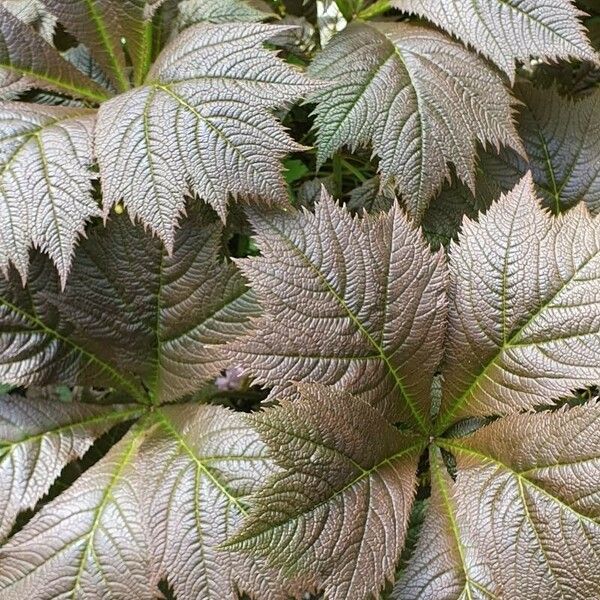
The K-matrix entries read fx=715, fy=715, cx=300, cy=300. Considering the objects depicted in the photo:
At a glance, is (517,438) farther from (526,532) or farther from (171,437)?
(171,437)

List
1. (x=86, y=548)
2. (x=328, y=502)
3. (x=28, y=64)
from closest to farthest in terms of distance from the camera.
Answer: (x=328, y=502), (x=86, y=548), (x=28, y=64)

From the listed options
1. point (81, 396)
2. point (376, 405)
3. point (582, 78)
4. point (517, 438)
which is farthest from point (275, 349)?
point (582, 78)

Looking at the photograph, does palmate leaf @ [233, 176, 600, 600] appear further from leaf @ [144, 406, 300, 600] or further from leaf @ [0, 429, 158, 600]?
leaf @ [0, 429, 158, 600]

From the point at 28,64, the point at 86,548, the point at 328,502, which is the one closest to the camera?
the point at 328,502

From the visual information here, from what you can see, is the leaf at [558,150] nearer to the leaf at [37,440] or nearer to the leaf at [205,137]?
the leaf at [205,137]

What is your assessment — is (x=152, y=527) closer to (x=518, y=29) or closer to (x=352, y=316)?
(x=352, y=316)

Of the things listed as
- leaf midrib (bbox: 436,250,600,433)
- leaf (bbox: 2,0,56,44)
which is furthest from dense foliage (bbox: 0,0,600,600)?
leaf (bbox: 2,0,56,44)

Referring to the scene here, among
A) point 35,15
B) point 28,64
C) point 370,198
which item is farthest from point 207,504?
point 35,15
